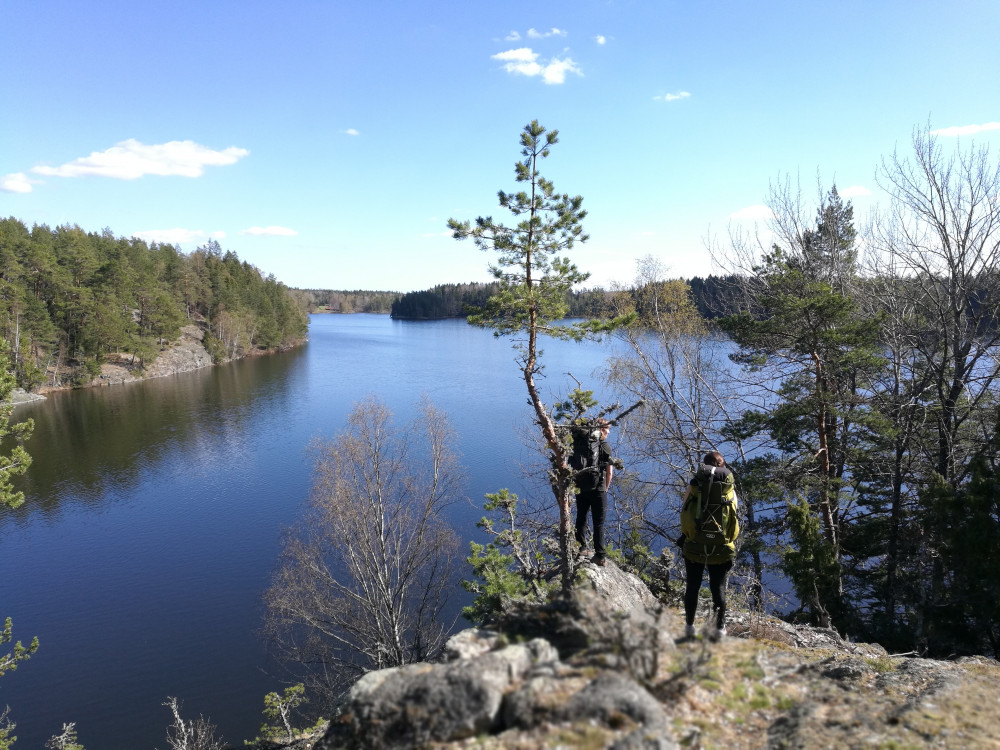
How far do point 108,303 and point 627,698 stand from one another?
56125mm

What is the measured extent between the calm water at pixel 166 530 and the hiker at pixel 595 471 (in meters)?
11.0

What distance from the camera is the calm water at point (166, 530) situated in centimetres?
1331

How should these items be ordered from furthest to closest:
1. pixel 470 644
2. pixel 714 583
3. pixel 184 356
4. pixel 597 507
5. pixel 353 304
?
pixel 353 304
pixel 184 356
pixel 597 507
pixel 714 583
pixel 470 644

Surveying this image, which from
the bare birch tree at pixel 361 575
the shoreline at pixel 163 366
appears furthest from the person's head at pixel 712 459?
the shoreline at pixel 163 366

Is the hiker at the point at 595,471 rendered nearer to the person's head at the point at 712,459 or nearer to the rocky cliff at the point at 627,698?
the person's head at the point at 712,459

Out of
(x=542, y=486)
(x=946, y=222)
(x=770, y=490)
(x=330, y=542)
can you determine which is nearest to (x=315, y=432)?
(x=330, y=542)

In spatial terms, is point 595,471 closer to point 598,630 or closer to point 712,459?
point 712,459

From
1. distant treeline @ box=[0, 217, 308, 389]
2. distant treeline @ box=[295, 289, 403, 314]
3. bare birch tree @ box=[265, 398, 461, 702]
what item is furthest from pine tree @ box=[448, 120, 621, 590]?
distant treeline @ box=[295, 289, 403, 314]

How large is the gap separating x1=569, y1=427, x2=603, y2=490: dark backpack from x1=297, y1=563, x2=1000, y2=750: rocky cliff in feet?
5.24

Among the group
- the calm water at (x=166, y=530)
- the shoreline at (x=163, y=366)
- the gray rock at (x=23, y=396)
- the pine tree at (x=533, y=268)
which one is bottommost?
the calm water at (x=166, y=530)

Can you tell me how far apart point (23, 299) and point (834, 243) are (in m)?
48.4

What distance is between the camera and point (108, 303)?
46.6 meters

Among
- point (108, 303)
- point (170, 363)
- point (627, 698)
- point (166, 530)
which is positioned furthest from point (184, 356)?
point (627, 698)

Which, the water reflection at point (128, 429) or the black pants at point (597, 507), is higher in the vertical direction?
the black pants at point (597, 507)
